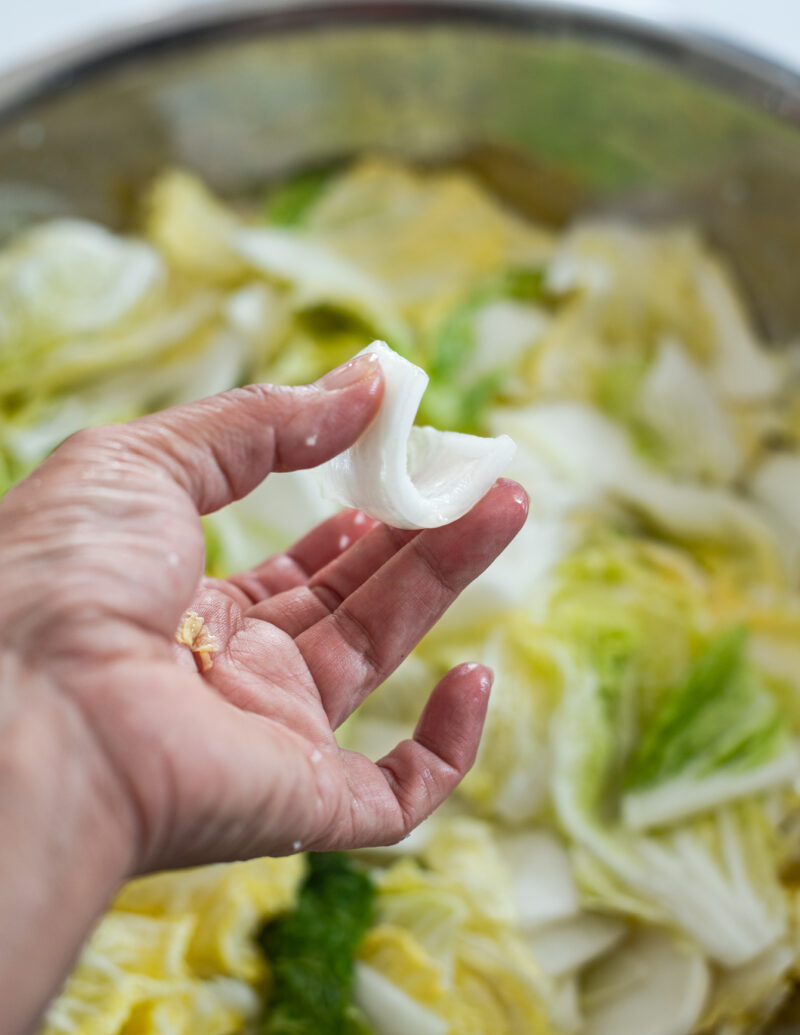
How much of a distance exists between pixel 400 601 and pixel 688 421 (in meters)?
0.95

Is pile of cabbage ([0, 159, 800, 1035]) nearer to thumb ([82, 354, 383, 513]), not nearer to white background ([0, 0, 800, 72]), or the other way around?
white background ([0, 0, 800, 72])

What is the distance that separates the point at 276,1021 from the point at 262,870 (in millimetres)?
152

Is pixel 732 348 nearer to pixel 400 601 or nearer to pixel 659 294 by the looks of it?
pixel 659 294

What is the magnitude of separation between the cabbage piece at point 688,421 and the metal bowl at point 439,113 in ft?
0.66

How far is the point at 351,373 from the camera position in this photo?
70 cm

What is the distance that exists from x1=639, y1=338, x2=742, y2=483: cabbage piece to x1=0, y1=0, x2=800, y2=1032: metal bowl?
0.20 meters

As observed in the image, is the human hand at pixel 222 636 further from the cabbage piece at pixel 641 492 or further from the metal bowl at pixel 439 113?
the metal bowl at pixel 439 113

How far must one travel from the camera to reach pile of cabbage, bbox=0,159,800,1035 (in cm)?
105

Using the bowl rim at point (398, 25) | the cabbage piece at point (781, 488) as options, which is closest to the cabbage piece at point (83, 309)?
the bowl rim at point (398, 25)

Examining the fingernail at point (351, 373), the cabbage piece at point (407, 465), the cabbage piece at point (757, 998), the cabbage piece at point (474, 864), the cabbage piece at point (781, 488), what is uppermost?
the fingernail at point (351, 373)

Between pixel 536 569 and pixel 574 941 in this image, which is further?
pixel 536 569

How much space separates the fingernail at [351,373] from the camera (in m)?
0.69

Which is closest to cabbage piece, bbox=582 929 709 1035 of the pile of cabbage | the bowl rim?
the pile of cabbage

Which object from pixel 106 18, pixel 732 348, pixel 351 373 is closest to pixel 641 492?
pixel 732 348
